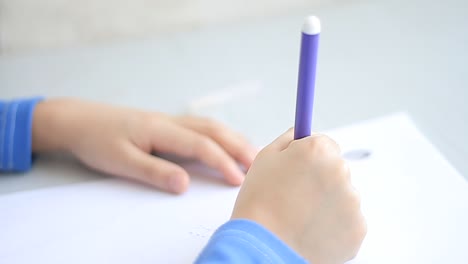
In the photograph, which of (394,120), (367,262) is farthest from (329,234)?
(394,120)

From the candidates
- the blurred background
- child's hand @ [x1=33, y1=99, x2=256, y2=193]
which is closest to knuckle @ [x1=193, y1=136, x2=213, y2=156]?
child's hand @ [x1=33, y1=99, x2=256, y2=193]

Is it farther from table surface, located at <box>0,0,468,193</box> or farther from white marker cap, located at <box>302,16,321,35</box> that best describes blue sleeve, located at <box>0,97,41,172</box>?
white marker cap, located at <box>302,16,321,35</box>

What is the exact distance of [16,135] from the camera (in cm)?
56

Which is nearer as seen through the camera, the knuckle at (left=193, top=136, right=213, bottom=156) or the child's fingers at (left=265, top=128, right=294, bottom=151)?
the child's fingers at (left=265, top=128, right=294, bottom=151)

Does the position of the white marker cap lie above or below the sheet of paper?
above

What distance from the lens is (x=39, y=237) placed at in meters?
0.47

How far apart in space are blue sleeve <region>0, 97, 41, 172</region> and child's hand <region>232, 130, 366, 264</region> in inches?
9.6

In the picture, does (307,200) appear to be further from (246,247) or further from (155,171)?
(155,171)

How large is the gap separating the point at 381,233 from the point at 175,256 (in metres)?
0.15

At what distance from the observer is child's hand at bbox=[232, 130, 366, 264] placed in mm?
385

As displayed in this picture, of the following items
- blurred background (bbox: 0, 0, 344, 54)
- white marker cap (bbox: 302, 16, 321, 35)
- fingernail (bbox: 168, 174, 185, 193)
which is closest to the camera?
white marker cap (bbox: 302, 16, 321, 35)

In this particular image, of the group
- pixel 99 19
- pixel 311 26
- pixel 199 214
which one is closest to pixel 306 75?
pixel 311 26

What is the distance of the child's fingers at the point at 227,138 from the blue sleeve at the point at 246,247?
0.50 feet

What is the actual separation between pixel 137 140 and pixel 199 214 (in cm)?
10
